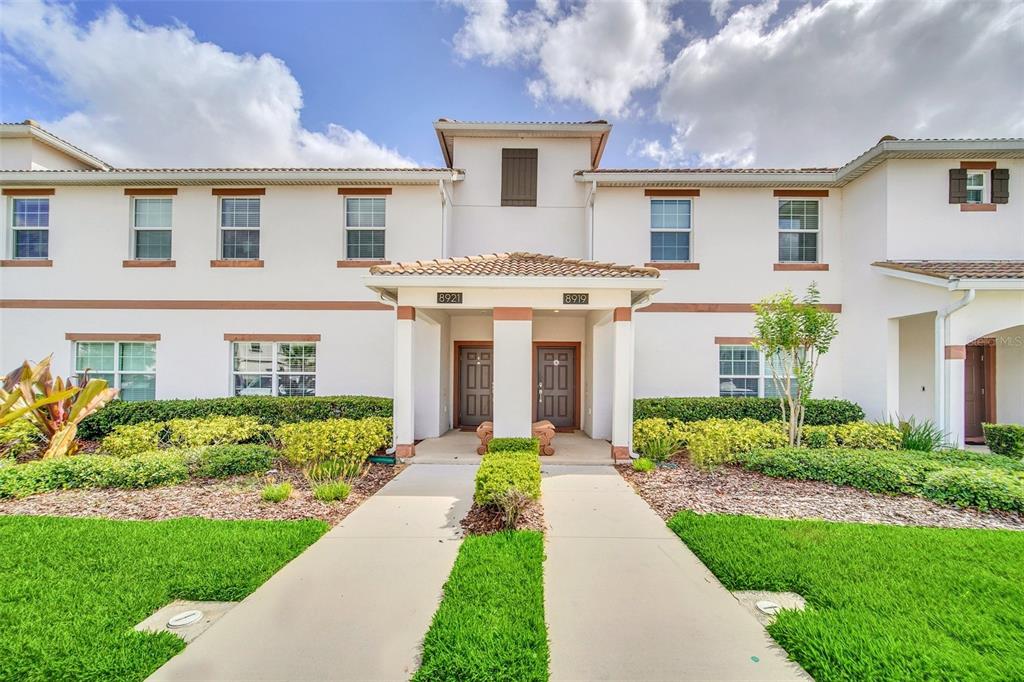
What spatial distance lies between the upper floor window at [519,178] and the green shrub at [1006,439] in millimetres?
12131

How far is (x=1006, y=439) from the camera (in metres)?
9.14

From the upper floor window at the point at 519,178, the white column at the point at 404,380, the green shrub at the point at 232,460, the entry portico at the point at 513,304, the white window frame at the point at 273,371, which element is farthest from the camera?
the upper floor window at the point at 519,178

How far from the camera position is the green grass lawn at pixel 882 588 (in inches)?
116

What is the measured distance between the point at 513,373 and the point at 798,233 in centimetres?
922

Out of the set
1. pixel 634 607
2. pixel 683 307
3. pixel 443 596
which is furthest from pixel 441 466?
pixel 683 307

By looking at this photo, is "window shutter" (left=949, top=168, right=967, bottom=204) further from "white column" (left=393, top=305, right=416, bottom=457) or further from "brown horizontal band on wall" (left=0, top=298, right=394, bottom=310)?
"brown horizontal band on wall" (left=0, top=298, right=394, bottom=310)

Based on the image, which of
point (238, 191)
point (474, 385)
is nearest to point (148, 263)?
point (238, 191)

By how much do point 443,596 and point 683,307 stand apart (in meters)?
9.77

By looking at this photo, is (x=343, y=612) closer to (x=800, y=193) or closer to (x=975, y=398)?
(x=800, y=193)

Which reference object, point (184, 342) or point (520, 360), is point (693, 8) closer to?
point (520, 360)

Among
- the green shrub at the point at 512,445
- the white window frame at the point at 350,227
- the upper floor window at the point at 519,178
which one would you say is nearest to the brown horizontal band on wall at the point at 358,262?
the white window frame at the point at 350,227

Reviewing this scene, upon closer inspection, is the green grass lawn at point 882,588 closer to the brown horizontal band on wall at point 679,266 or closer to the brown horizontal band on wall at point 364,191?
the brown horizontal band on wall at point 679,266

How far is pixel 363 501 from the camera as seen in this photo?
643cm

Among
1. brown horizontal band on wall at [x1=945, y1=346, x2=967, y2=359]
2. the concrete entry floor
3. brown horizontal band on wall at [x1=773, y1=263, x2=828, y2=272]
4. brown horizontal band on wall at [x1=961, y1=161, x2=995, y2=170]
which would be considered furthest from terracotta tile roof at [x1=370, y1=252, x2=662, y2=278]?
brown horizontal band on wall at [x1=961, y1=161, x2=995, y2=170]
